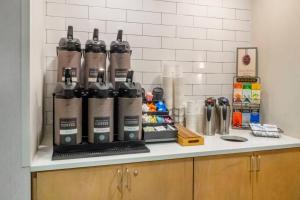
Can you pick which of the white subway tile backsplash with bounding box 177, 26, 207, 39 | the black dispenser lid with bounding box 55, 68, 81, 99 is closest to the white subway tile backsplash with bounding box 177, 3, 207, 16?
the white subway tile backsplash with bounding box 177, 26, 207, 39

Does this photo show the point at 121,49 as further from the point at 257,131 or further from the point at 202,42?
the point at 257,131

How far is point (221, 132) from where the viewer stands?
6.64 ft

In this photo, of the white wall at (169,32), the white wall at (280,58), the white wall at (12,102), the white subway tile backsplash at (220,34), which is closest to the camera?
the white wall at (12,102)

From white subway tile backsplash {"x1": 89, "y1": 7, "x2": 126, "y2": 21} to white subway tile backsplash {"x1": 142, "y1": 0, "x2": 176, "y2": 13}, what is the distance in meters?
0.21

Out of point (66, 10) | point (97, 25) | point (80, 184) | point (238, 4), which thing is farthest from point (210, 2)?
point (80, 184)

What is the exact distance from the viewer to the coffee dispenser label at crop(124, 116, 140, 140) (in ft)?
4.97

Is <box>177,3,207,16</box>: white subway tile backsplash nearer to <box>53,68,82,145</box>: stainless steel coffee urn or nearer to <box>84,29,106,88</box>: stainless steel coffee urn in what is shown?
A: <box>84,29,106,88</box>: stainless steel coffee urn

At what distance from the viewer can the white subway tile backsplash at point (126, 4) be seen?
2045 mm

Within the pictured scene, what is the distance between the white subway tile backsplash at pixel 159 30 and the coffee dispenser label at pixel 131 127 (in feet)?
3.02

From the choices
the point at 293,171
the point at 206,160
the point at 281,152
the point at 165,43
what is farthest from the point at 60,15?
the point at 293,171

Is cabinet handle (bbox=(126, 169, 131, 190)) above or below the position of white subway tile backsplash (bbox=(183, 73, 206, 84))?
below

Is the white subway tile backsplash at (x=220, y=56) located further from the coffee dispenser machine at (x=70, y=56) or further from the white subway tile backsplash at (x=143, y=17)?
the coffee dispenser machine at (x=70, y=56)

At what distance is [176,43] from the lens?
7.31 feet

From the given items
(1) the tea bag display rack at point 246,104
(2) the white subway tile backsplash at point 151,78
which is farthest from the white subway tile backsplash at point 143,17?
(1) the tea bag display rack at point 246,104
